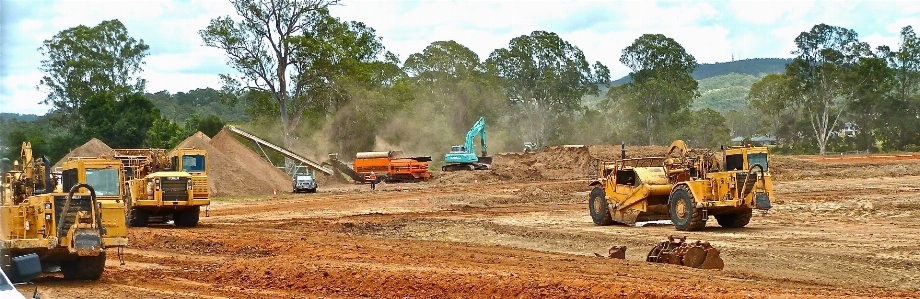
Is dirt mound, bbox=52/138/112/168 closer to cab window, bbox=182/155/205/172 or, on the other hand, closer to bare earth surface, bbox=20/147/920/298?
bare earth surface, bbox=20/147/920/298

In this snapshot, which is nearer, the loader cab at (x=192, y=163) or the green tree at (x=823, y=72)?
the loader cab at (x=192, y=163)

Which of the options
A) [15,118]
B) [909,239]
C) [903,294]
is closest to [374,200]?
[909,239]

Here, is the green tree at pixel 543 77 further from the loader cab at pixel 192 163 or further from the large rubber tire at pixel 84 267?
the large rubber tire at pixel 84 267

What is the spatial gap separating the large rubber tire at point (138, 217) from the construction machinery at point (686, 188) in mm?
12750

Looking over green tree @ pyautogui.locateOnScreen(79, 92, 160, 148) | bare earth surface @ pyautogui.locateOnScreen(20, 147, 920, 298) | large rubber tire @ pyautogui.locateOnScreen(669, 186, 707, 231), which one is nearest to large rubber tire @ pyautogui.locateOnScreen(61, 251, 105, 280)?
bare earth surface @ pyautogui.locateOnScreen(20, 147, 920, 298)

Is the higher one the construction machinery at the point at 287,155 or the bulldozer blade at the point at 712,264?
the construction machinery at the point at 287,155

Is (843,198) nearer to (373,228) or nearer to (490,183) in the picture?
(373,228)

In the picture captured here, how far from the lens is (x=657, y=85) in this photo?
107m

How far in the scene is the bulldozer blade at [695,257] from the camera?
19391 mm

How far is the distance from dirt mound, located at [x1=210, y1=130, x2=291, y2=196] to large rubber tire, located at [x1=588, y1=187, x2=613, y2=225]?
29.2 meters

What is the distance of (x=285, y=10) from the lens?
243ft

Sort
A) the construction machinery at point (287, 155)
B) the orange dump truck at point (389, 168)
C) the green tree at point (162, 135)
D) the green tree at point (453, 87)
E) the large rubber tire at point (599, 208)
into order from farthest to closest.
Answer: the green tree at point (453, 87)
the green tree at point (162, 135)
the orange dump truck at point (389, 168)
the construction machinery at point (287, 155)
the large rubber tire at point (599, 208)

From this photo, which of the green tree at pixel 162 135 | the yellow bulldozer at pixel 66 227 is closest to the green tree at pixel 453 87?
the green tree at pixel 162 135

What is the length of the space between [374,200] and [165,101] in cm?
9926
